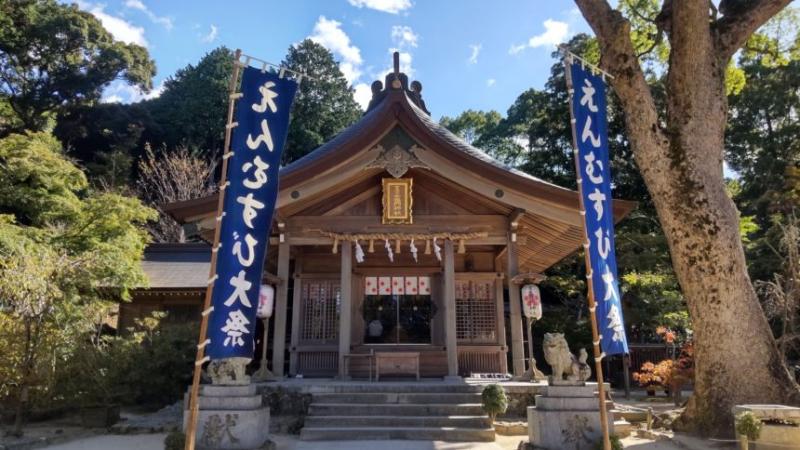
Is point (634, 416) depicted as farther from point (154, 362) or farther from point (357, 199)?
point (154, 362)

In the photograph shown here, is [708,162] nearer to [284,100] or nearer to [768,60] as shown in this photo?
[768,60]

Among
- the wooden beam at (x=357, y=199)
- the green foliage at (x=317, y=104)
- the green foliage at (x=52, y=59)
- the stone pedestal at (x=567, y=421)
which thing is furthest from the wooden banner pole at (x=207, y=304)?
the green foliage at (x=317, y=104)

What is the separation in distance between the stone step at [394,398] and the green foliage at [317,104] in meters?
26.8

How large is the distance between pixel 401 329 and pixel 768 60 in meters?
→ 10.2

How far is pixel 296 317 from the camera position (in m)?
11.5

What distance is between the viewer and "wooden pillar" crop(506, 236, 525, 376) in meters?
9.59

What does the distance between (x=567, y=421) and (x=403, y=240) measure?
16.2 feet

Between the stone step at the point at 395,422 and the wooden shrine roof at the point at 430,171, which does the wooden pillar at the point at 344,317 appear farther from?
the stone step at the point at 395,422

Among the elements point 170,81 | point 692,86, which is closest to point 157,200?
point 170,81

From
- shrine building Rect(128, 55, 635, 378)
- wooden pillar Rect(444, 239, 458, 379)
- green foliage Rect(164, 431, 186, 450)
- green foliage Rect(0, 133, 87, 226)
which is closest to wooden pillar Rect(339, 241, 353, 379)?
shrine building Rect(128, 55, 635, 378)

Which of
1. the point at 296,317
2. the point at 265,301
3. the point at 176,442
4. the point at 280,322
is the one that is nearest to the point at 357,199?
the point at 265,301

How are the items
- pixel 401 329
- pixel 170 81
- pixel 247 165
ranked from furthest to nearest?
pixel 170 81 → pixel 401 329 → pixel 247 165

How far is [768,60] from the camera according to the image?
10953 mm

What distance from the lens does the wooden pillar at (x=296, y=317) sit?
1114cm
